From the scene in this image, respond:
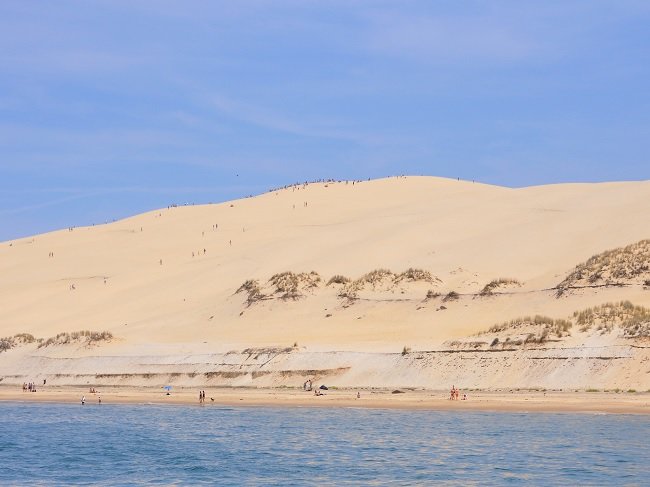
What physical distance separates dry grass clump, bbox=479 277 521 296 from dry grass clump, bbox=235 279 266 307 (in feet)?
41.5

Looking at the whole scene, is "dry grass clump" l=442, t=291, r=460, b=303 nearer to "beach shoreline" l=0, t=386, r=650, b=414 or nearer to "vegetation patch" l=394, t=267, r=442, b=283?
"vegetation patch" l=394, t=267, r=442, b=283

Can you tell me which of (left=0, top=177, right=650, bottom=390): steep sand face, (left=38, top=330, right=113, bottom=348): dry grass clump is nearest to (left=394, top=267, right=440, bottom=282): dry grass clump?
(left=0, top=177, right=650, bottom=390): steep sand face

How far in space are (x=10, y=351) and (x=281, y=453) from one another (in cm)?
3294

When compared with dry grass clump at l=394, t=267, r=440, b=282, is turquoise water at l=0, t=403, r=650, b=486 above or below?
below

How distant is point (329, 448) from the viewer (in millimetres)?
28469

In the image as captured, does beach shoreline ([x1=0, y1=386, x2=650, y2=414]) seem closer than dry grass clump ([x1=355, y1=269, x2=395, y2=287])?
Yes

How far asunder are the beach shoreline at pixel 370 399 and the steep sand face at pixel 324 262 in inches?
167

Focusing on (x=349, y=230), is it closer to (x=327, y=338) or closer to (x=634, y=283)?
(x=327, y=338)

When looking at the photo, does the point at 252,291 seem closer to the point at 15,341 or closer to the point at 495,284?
the point at 15,341

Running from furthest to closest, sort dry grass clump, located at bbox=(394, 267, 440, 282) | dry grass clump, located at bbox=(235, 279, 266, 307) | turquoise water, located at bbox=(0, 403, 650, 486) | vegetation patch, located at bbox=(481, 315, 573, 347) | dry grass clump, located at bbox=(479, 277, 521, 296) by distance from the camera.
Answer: dry grass clump, located at bbox=(235, 279, 266, 307)
dry grass clump, located at bbox=(394, 267, 440, 282)
dry grass clump, located at bbox=(479, 277, 521, 296)
vegetation patch, located at bbox=(481, 315, 573, 347)
turquoise water, located at bbox=(0, 403, 650, 486)

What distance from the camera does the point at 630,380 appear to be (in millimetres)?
35031

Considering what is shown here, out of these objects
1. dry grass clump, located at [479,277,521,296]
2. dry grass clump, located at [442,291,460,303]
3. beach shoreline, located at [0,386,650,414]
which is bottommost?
beach shoreline, located at [0,386,650,414]

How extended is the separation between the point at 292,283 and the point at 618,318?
2207 cm

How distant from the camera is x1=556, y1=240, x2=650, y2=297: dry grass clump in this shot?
45562 millimetres
